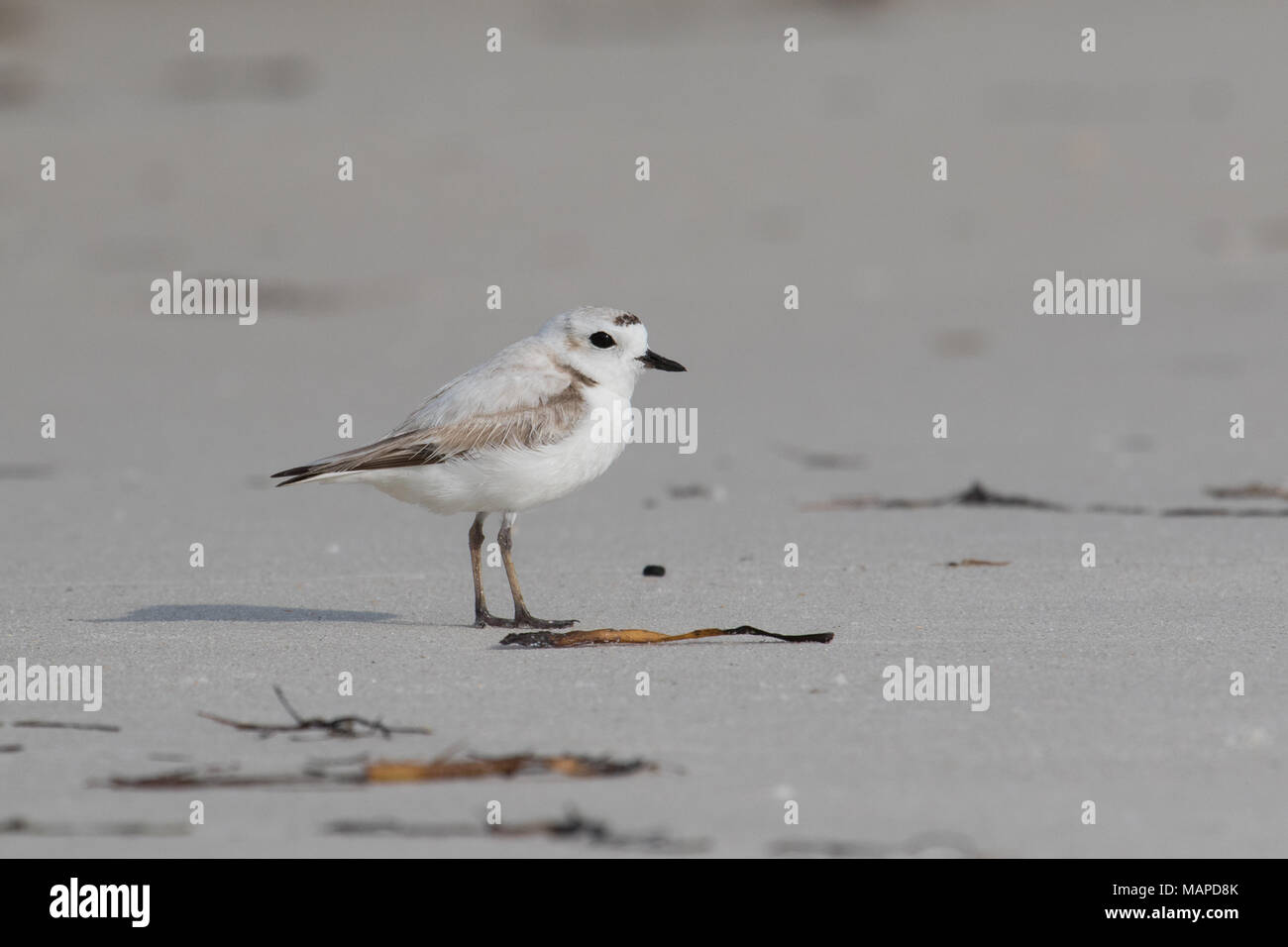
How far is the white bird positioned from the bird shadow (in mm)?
384

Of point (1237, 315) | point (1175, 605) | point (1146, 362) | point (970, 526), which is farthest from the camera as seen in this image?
point (1237, 315)

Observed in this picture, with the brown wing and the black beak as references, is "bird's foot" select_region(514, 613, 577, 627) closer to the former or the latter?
the brown wing

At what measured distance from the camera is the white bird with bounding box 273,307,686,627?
5773mm

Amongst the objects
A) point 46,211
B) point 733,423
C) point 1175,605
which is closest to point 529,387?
point 1175,605

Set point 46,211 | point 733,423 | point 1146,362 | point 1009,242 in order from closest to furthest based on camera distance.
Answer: point 733,423 < point 1146,362 < point 1009,242 < point 46,211

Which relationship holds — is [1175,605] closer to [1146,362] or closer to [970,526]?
[970,526]

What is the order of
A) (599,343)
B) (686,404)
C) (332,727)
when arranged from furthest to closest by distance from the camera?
(686,404)
(599,343)
(332,727)

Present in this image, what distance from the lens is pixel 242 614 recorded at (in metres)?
5.91

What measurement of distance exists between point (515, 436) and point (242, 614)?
40.6 inches

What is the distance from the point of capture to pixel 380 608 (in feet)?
20.0

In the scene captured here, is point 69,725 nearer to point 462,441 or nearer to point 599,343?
point 462,441

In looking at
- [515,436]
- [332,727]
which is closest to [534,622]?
[515,436]
